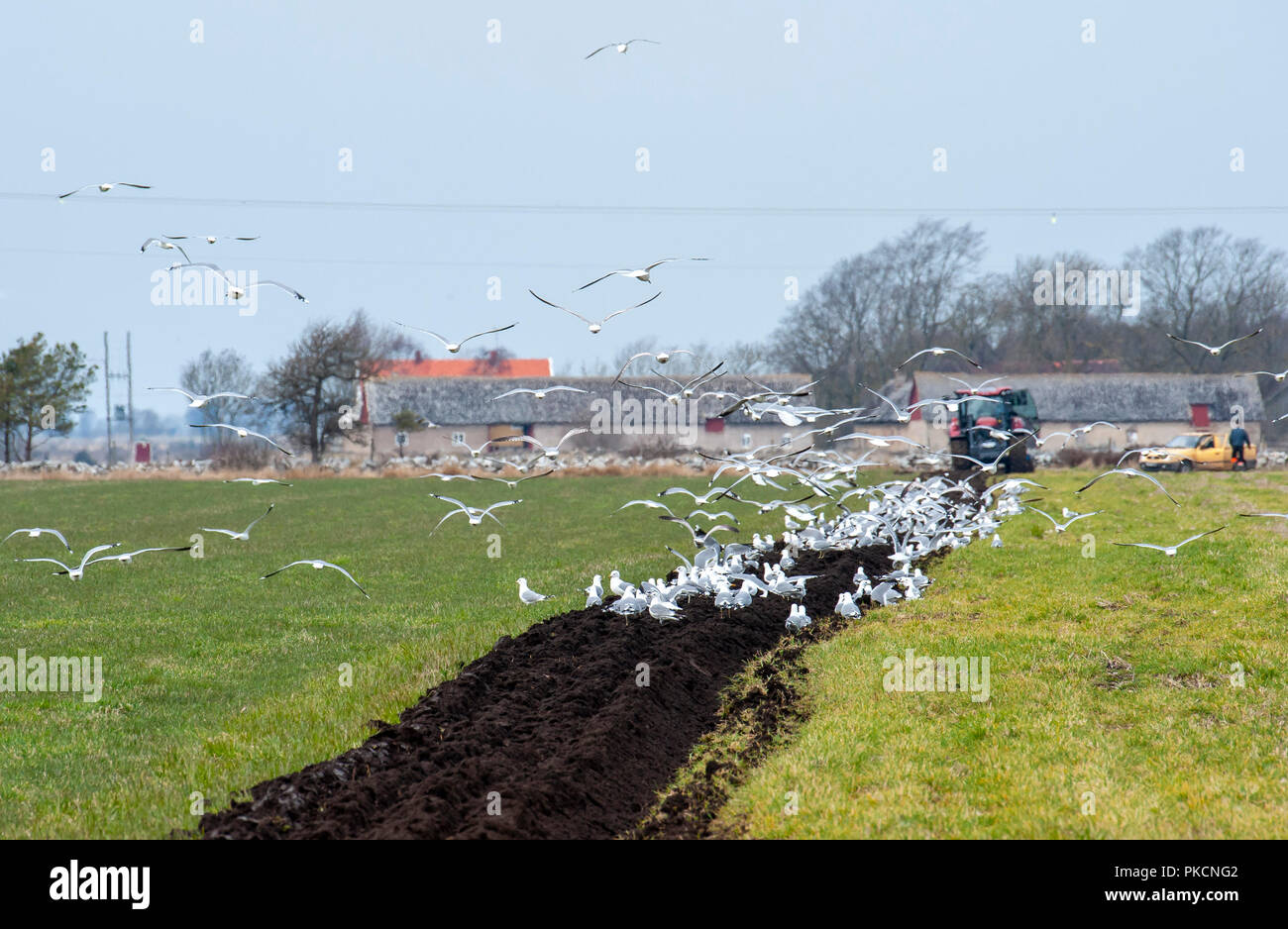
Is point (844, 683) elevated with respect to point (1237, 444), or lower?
lower

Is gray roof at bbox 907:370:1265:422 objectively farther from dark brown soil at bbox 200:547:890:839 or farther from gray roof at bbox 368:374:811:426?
dark brown soil at bbox 200:547:890:839

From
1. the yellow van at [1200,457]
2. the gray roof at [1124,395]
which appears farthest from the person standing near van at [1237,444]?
the gray roof at [1124,395]

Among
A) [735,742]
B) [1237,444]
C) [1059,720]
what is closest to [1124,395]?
[1237,444]

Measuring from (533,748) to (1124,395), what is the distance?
2718 inches

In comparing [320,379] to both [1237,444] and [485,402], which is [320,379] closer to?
[485,402]

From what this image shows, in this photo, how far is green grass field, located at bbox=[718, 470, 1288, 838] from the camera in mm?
5855

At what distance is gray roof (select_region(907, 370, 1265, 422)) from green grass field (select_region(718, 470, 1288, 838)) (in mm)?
56116

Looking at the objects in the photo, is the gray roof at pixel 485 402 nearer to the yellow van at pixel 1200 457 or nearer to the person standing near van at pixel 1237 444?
the yellow van at pixel 1200 457

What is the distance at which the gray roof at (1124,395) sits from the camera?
224ft

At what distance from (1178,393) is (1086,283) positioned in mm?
9133

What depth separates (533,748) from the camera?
705 centimetres

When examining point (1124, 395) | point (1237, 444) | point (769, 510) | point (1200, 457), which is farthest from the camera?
point (1124, 395)
